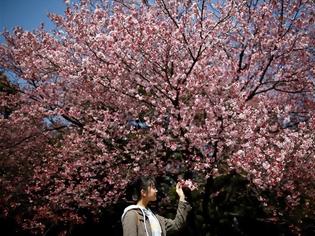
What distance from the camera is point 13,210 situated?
1104 cm

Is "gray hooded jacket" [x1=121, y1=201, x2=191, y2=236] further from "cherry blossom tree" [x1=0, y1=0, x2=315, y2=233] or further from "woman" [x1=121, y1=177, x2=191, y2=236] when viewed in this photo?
"cherry blossom tree" [x1=0, y1=0, x2=315, y2=233]

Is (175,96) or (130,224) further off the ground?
(175,96)

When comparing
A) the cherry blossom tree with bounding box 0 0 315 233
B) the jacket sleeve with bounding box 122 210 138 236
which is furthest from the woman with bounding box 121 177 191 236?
the cherry blossom tree with bounding box 0 0 315 233

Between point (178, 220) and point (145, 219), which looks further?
point (178, 220)

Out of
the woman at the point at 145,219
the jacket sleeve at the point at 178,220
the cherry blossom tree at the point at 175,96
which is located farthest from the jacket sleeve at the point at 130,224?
the cherry blossom tree at the point at 175,96

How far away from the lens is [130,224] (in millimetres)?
3010

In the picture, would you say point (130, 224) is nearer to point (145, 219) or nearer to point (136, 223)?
point (136, 223)

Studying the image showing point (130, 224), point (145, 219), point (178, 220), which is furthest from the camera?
point (178, 220)

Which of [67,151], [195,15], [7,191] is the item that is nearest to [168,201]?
[67,151]

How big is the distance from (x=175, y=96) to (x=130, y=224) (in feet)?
13.0

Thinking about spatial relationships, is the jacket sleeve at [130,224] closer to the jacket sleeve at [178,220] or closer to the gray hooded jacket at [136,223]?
the gray hooded jacket at [136,223]

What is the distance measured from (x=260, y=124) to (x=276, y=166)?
3.38 feet

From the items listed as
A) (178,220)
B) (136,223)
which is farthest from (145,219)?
(178,220)

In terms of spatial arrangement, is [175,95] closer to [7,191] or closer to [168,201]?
[168,201]
